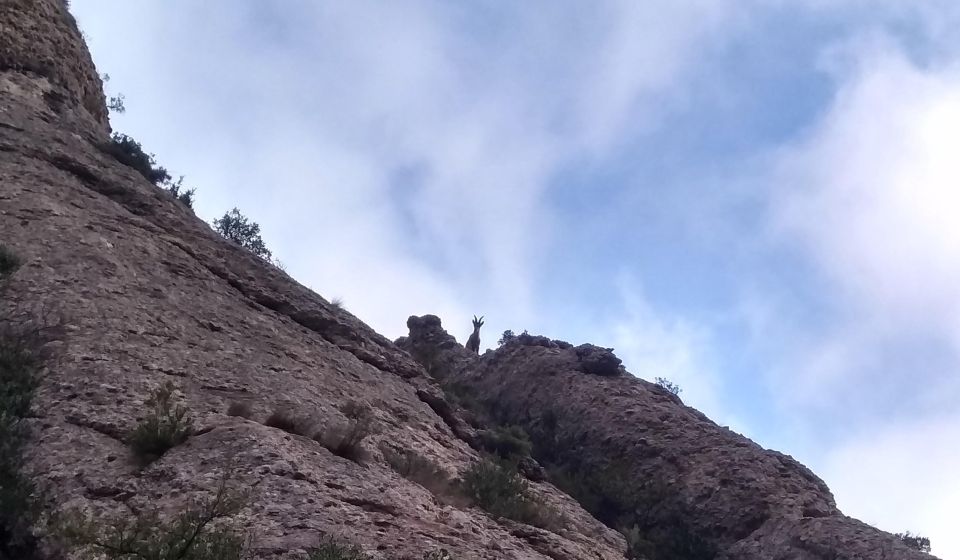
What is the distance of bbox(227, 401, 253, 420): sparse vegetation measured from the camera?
11.6 metres

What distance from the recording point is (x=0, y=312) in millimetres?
12102

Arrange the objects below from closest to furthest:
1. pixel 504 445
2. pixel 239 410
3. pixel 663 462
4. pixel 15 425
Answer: pixel 15 425 < pixel 239 410 < pixel 504 445 < pixel 663 462

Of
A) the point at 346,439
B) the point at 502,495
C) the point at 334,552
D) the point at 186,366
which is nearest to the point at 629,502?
the point at 502,495

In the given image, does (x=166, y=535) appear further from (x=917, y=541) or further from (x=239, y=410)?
(x=917, y=541)

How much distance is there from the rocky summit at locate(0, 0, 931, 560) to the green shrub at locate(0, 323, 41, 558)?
0.02m

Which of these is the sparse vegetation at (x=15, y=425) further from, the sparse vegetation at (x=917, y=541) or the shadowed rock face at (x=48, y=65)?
the sparse vegetation at (x=917, y=541)

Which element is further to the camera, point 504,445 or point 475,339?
point 475,339

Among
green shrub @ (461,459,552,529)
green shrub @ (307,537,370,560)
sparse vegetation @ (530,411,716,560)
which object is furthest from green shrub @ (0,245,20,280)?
sparse vegetation @ (530,411,716,560)

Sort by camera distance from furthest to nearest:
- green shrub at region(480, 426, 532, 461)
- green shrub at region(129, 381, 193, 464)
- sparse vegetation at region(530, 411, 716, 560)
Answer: sparse vegetation at region(530, 411, 716, 560) → green shrub at region(480, 426, 532, 461) → green shrub at region(129, 381, 193, 464)

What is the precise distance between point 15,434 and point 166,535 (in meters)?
3.06

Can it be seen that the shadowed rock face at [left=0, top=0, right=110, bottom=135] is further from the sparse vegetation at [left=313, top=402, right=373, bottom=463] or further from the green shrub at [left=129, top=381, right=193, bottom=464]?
the sparse vegetation at [left=313, top=402, right=373, bottom=463]

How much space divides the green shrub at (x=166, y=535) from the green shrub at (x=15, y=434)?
1.54 ft

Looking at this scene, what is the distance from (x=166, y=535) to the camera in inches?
317

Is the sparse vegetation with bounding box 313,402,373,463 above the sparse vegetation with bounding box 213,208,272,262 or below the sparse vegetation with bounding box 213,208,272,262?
below
